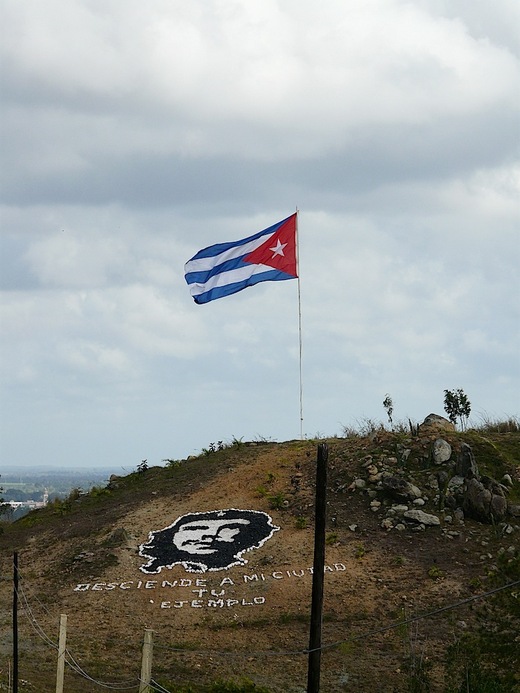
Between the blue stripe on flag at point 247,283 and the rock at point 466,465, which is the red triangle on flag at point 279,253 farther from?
the rock at point 466,465

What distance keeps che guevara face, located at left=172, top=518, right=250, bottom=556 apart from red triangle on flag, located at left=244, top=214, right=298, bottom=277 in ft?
28.8

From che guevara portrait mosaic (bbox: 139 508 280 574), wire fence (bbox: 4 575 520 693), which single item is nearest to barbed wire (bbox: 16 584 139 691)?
wire fence (bbox: 4 575 520 693)

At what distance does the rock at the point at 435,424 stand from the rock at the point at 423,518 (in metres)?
5.48

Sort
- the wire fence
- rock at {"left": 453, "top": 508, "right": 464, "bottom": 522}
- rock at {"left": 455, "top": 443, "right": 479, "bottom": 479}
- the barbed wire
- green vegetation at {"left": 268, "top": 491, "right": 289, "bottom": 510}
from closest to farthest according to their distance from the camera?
1. the barbed wire
2. the wire fence
3. rock at {"left": 453, "top": 508, "right": 464, "bottom": 522}
4. rock at {"left": 455, "top": 443, "right": 479, "bottom": 479}
5. green vegetation at {"left": 268, "top": 491, "right": 289, "bottom": 510}

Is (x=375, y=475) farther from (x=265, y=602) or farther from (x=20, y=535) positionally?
(x=20, y=535)

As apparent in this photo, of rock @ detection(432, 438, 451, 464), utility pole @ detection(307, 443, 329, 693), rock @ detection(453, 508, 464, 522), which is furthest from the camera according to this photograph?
rock @ detection(432, 438, 451, 464)

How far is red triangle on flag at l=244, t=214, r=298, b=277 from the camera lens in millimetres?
32406

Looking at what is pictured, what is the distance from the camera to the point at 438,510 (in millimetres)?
29906

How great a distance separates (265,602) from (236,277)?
11.6 metres

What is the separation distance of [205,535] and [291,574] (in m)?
4.04

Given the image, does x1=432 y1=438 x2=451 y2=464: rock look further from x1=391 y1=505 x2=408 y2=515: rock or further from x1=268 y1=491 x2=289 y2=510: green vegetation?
x1=268 y1=491 x2=289 y2=510: green vegetation

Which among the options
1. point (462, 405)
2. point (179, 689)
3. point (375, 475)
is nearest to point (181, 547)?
point (375, 475)

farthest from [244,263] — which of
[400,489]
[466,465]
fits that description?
[466,465]

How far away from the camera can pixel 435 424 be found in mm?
35219
